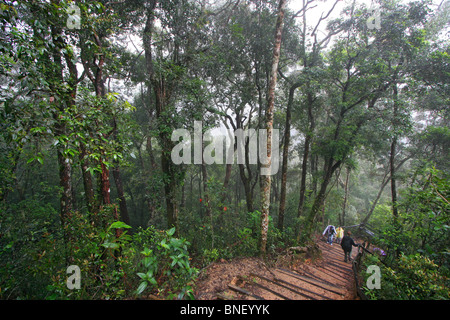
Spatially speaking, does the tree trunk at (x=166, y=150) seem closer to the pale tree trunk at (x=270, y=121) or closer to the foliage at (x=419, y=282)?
the pale tree trunk at (x=270, y=121)

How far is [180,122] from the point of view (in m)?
5.27

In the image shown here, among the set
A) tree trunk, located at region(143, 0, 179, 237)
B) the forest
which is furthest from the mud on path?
tree trunk, located at region(143, 0, 179, 237)

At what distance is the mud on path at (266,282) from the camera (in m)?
3.37

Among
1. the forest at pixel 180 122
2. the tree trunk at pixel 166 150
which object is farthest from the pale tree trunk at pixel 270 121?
the tree trunk at pixel 166 150

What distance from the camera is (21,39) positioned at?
221 cm

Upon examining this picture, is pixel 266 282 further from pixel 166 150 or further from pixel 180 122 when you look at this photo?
pixel 180 122

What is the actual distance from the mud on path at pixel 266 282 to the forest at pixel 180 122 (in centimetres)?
39

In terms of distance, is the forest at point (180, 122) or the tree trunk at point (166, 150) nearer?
the forest at point (180, 122)

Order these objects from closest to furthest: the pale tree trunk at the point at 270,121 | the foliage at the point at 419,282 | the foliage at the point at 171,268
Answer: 1. the foliage at the point at 171,268
2. the foliage at the point at 419,282
3. the pale tree trunk at the point at 270,121

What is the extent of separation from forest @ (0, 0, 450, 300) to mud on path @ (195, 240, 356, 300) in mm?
389

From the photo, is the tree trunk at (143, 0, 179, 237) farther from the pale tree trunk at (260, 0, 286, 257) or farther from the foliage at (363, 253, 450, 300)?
the foliage at (363, 253, 450, 300)

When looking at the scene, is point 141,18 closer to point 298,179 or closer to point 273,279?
point 273,279

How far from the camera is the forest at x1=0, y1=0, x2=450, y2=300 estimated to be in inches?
102

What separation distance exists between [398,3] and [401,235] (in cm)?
828
